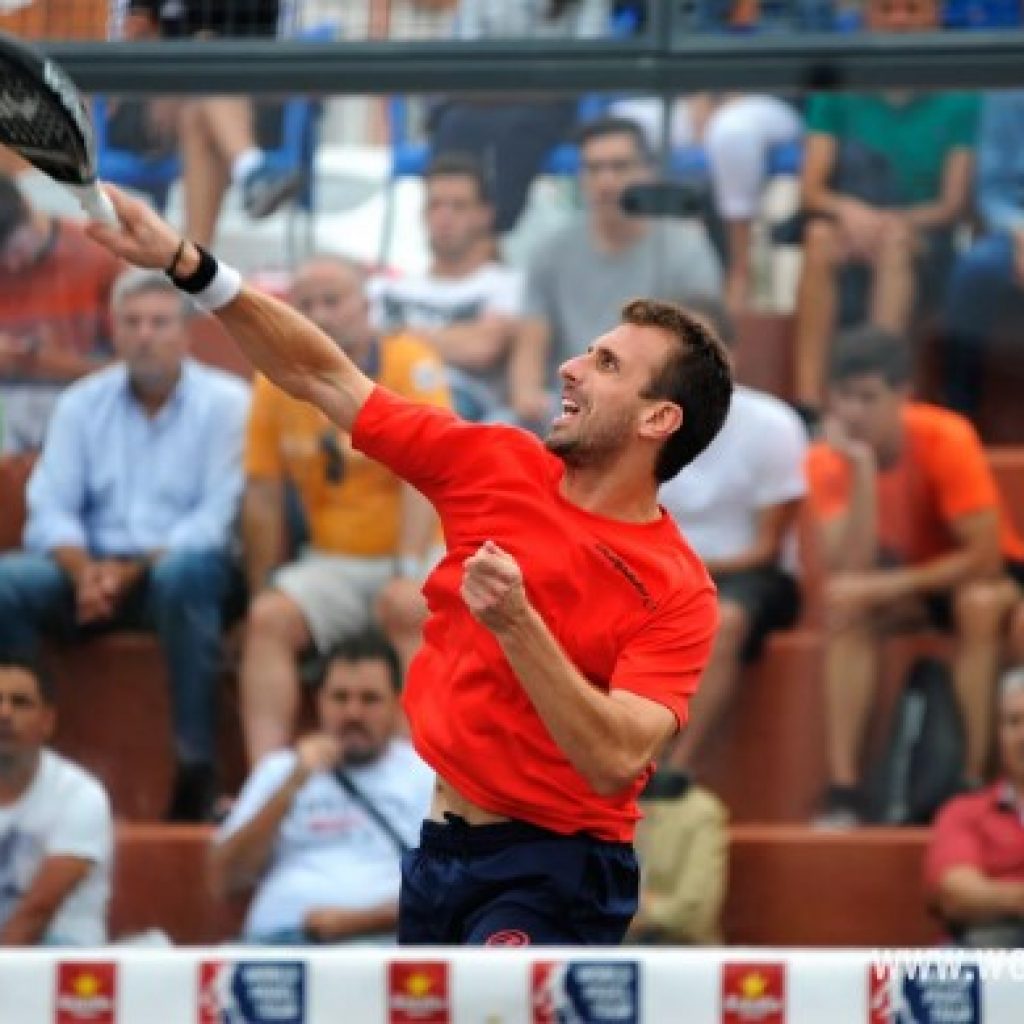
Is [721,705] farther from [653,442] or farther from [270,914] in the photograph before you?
[653,442]

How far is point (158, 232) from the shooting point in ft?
16.8

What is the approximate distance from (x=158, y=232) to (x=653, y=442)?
0.98 metres

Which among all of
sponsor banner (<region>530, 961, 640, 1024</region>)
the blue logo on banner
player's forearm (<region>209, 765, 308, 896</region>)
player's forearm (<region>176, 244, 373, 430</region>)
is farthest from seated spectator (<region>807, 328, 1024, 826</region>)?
sponsor banner (<region>530, 961, 640, 1024</region>)

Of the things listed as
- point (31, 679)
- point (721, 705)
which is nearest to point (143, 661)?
point (31, 679)

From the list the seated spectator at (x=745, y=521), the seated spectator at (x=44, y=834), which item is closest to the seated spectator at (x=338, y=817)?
the seated spectator at (x=44, y=834)

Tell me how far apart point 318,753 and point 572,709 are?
2874 millimetres

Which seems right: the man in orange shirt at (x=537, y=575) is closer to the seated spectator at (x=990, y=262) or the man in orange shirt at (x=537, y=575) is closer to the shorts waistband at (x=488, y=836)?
the shorts waistband at (x=488, y=836)

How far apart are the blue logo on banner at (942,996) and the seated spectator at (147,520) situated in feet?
12.3

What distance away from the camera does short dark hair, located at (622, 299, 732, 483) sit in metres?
5.30

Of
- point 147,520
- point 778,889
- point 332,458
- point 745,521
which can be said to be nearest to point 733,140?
point 745,521

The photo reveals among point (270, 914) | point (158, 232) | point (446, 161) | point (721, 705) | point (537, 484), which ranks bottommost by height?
point (270, 914)

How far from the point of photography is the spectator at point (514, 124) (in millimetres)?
8016

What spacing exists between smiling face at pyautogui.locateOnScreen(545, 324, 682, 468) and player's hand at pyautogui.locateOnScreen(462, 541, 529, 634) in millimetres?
444

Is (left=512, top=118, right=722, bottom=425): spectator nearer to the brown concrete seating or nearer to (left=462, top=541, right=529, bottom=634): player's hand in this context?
the brown concrete seating
